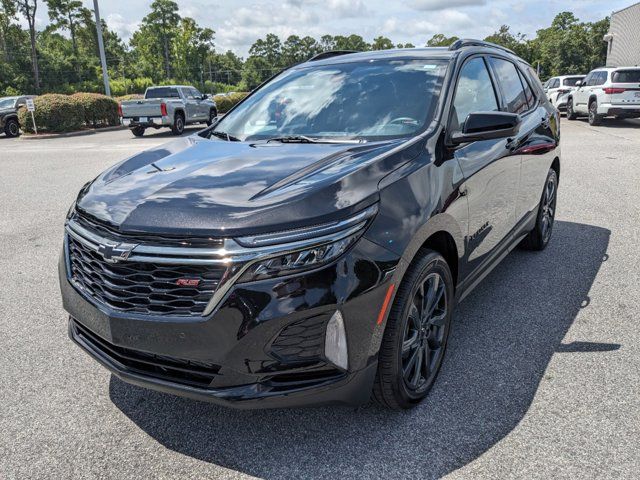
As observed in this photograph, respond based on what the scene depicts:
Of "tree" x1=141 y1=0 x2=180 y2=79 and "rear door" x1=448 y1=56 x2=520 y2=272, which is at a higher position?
"tree" x1=141 y1=0 x2=180 y2=79

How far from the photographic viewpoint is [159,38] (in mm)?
95062

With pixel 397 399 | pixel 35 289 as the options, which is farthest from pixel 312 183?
pixel 35 289

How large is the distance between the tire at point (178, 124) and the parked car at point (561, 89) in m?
15.1

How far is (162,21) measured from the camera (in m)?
92.7

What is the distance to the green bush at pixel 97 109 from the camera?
25.1 meters

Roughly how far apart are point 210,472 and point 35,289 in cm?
309

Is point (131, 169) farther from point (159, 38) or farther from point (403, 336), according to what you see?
point (159, 38)

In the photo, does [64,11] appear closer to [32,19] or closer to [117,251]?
[32,19]

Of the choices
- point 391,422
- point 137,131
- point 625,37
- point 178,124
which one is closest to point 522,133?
point 391,422

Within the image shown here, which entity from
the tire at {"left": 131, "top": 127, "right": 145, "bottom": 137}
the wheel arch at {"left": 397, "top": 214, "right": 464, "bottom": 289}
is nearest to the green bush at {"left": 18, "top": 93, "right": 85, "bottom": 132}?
the tire at {"left": 131, "top": 127, "right": 145, "bottom": 137}

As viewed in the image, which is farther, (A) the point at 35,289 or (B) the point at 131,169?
(A) the point at 35,289

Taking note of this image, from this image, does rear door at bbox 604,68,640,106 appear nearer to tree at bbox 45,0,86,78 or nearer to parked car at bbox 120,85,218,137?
parked car at bbox 120,85,218,137

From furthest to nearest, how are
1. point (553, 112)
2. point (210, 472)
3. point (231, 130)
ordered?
point (553, 112)
point (231, 130)
point (210, 472)

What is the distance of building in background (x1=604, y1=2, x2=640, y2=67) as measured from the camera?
31.6 m
